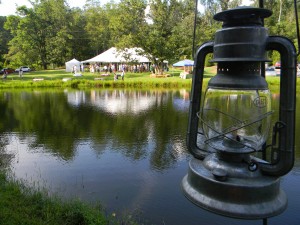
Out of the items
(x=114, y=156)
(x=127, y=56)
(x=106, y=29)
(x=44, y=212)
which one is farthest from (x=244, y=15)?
(x=106, y=29)

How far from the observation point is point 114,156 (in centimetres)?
1186

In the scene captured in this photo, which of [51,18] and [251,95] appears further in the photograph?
[51,18]

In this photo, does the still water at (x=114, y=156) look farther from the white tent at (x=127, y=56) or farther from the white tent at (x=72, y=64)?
the white tent at (x=72, y=64)

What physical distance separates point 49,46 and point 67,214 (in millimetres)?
53272

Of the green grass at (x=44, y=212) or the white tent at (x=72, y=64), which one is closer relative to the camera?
the green grass at (x=44, y=212)

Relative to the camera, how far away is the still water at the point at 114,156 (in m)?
8.02

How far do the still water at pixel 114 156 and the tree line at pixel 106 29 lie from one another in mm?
18990

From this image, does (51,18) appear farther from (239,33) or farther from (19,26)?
(239,33)

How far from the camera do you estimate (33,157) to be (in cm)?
1186

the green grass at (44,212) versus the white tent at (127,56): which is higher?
the white tent at (127,56)

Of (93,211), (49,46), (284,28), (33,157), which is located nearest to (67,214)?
(93,211)

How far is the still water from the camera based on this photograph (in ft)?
26.3

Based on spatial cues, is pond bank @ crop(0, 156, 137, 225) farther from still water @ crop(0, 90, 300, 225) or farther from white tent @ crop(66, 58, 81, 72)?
white tent @ crop(66, 58, 81, 72)

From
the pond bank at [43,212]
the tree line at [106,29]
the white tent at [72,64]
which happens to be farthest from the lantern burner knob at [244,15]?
the white tent at [72,64]
